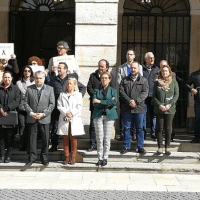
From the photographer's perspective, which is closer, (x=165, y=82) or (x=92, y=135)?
(x=165, y=82)

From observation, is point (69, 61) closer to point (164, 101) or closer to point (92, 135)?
point (92, 135)

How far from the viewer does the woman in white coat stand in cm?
1205

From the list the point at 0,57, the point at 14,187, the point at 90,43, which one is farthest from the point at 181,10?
the point at 14,187

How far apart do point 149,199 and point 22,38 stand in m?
8.90

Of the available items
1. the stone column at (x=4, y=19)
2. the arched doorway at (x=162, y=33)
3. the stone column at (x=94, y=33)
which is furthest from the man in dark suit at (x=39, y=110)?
the arched doorway at (x=162, y=33)

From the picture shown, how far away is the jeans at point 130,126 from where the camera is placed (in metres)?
12.5

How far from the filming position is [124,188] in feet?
33.8

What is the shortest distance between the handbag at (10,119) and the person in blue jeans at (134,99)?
2.18 metres

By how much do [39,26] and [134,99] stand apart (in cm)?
583

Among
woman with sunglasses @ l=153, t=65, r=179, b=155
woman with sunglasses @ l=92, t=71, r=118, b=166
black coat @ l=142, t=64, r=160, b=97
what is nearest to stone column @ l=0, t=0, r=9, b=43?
black coat @ l=142, t=64, r=160, b=97

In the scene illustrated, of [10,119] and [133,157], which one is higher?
[10,119]

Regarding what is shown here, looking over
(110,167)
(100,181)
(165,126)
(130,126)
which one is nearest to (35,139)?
(110,167)

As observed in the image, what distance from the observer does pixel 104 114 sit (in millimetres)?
12016

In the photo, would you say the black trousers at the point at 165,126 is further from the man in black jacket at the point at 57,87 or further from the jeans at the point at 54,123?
the jeans at the point at 54,123
